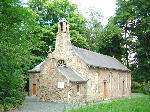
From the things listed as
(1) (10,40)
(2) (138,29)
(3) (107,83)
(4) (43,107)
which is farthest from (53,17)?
(1) (10,40)

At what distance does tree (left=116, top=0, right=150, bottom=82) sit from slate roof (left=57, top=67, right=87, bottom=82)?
1723 centimetres

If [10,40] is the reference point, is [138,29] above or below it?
above

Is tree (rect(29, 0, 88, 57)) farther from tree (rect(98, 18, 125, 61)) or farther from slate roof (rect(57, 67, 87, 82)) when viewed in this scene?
slate roof (rect(57, 67, 87, 82))

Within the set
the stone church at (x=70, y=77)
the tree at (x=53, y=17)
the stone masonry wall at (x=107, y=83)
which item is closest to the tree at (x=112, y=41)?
the tree at (x=53, y=17)

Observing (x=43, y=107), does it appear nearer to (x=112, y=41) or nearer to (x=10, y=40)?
(x=10, y=40)

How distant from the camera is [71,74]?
79.3 ft

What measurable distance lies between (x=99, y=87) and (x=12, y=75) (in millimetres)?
20631

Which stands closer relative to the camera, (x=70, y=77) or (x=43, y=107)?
(x=43, y=107)

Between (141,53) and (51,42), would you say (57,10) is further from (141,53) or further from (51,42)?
(141,53)

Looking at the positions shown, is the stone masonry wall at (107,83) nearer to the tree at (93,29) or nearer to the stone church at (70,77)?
the stone church at (70,77)

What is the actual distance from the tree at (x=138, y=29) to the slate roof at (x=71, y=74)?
678 inches

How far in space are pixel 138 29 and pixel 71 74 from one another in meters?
20.9

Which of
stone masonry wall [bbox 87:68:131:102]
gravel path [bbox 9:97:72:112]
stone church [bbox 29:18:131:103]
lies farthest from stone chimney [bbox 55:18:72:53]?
gravel path [bbox 9:97:72:112]

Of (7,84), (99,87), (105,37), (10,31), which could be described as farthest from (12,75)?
(105,37)
